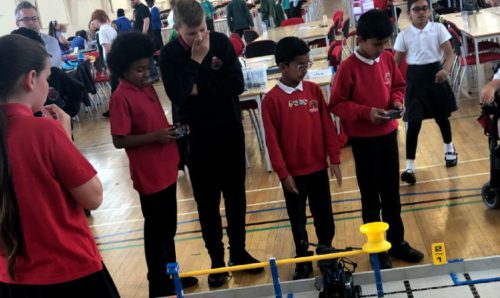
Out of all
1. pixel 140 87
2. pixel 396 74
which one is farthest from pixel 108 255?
pixel 396 74

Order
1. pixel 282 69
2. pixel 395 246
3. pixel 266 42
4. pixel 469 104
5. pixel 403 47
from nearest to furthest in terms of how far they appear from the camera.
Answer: pixel 282 69 < pixel 395 246 < pixel 403 47 < pixel 469 104 < pixel 266 42

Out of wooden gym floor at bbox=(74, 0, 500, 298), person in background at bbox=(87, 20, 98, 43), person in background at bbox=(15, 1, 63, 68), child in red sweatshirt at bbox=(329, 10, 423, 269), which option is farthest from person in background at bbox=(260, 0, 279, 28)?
child in red sweatshirt at bbox=(329, 10, 423, 269)

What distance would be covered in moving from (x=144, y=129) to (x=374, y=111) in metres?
1.16

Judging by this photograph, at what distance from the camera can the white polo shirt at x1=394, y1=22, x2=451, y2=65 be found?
480cm

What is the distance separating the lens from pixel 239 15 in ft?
38.1

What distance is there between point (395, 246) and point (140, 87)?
1659 mm

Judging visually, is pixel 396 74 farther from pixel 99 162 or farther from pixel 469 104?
pixel 99 162

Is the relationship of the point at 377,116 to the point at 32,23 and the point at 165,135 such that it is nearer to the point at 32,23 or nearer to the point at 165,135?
the point at 165,135

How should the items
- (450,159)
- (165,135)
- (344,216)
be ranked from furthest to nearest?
(450,159) < (344,216) < (165,135)

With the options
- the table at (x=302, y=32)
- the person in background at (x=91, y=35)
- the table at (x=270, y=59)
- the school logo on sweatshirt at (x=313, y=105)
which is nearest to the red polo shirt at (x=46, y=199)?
the school logo on sweatshirt at (x=313, y=105)

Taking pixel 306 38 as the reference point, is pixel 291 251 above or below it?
below

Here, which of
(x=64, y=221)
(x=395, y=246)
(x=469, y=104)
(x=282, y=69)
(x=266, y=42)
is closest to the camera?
(x=64, y=221)

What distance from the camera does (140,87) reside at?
10.1ft

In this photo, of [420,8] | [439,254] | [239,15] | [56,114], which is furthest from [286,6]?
[56,114]
